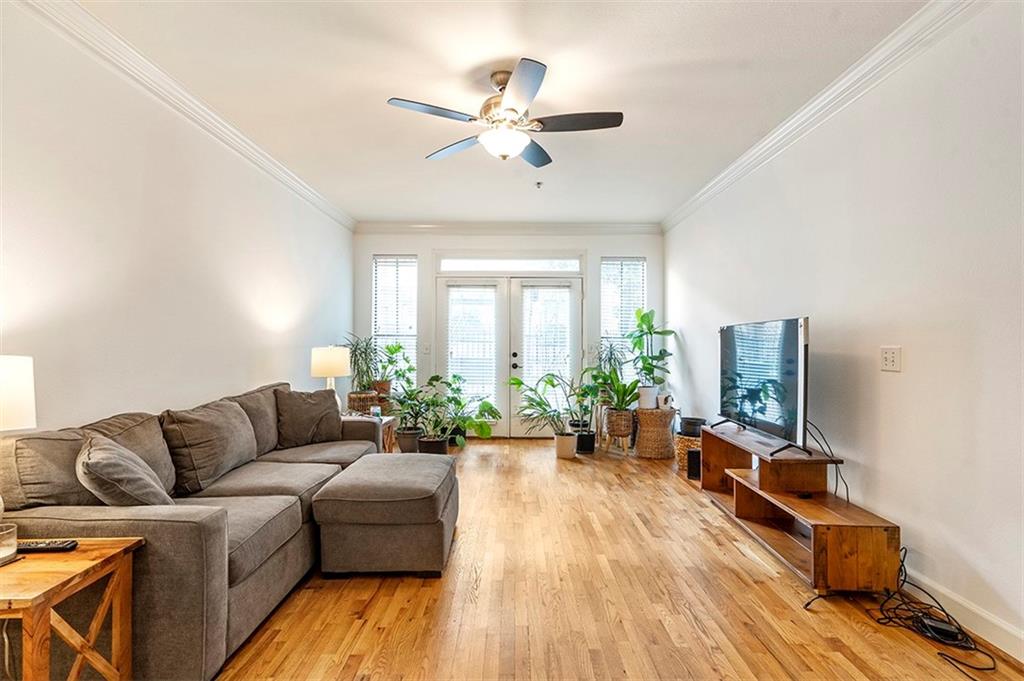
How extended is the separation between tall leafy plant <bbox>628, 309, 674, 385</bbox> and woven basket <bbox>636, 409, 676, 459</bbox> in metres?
0.67

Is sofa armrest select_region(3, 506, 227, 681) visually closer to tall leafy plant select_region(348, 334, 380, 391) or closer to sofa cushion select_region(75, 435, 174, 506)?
sofa cushion select_region(75, 435, 174, 506)

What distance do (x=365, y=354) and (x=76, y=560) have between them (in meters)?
4.31

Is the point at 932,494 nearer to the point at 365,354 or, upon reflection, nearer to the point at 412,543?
the point at 412,543

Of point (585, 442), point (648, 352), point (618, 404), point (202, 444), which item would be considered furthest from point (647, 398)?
point (202, 444)

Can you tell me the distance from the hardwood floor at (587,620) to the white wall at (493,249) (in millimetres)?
3360

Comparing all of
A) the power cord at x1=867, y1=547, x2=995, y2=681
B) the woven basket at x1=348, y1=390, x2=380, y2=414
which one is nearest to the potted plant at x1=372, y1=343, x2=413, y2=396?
the woven basket at x1=348, y1=390, x2=380, y2=414

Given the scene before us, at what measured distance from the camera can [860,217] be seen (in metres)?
2.71

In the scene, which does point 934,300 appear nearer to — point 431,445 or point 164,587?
point 164,587

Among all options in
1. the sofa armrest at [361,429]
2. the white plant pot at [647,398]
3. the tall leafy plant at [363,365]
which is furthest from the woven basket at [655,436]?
the tall leafy plant at [363,365]

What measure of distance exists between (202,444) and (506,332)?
4.01 m

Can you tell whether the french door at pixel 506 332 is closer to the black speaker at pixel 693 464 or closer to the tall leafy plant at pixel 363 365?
the tall leafy plant at pixel 363 365

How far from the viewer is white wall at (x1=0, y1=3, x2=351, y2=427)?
6.70ft

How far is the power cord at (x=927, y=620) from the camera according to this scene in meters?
1.88

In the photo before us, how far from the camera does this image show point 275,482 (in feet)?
8.44
